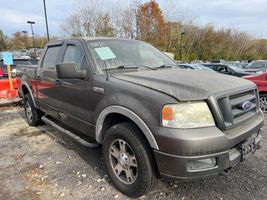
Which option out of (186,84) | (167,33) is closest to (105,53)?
(186,84)

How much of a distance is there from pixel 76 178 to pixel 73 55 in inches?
71.6

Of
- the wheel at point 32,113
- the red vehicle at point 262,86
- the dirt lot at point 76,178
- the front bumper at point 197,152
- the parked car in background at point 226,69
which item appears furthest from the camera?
the parked car in background at point 226,69

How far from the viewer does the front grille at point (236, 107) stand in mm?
2417

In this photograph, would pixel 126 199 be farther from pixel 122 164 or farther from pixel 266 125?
pixel 266 125

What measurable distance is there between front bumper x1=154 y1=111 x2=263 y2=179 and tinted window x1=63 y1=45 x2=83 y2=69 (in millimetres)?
1861

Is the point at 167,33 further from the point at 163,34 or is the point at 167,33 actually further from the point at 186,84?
the point at 186,84

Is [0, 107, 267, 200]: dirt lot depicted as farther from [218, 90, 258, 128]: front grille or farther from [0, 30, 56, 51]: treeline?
[0, 30, 56, 51]: treeline

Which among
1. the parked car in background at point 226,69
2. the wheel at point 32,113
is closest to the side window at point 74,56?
the wheel at point 32,113

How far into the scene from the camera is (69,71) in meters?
3.17

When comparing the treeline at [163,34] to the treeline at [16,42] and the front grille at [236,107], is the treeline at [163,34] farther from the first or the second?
the front grille at [236,107]

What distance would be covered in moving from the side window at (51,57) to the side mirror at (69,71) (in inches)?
46.4

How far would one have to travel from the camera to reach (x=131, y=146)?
2660 mm

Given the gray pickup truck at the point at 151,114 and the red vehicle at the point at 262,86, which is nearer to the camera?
the gray pickup truck at the point at 151,114

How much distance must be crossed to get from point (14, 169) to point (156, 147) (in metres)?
2.49
